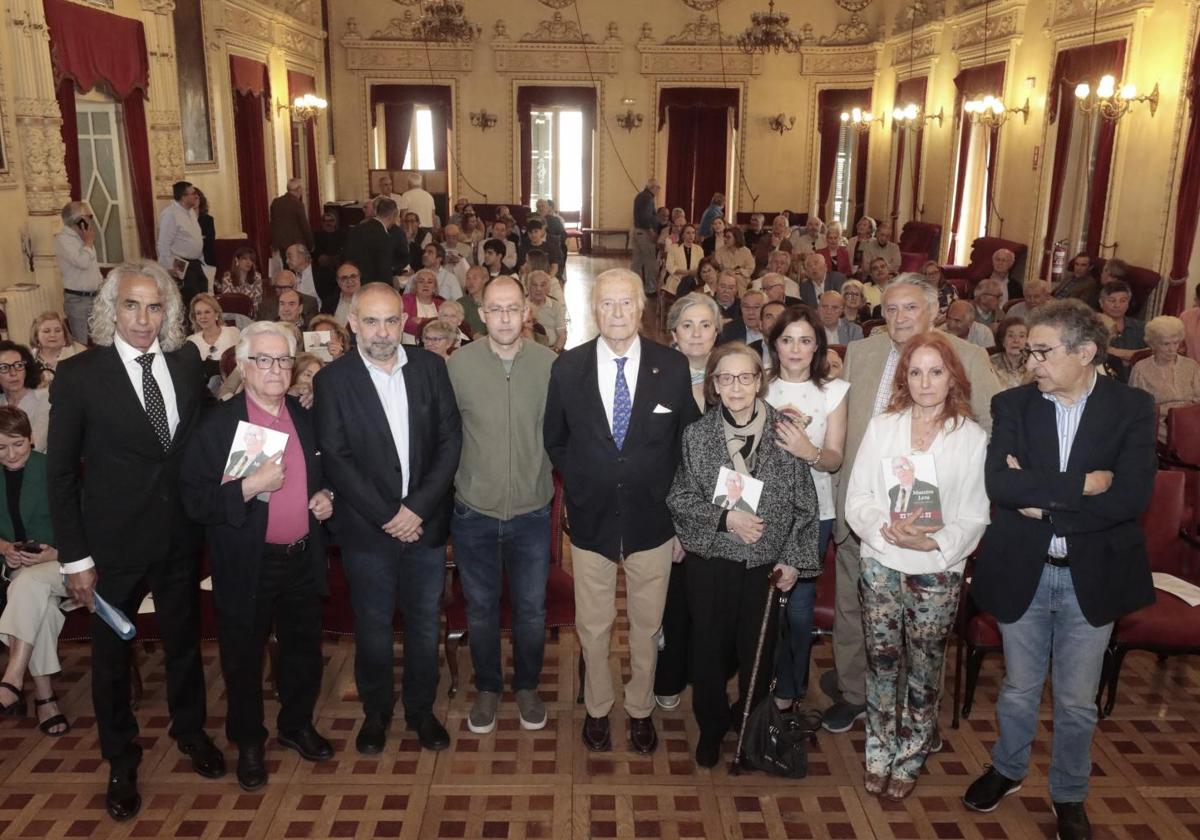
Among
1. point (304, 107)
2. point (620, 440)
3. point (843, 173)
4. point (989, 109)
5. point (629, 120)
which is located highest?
point (629, 120)

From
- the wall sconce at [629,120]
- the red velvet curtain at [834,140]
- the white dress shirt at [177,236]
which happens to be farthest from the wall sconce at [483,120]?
the white dress shirt at [177,236]

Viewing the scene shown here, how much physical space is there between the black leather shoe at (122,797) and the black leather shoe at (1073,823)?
3158mm

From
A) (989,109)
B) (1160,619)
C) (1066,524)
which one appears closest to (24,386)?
(1066,524)

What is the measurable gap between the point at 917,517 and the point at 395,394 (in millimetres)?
1808

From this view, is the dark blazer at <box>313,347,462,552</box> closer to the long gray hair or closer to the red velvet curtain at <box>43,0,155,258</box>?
the long gray hair

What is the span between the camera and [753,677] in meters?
→ 3.46

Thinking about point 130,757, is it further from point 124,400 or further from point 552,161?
point 552,161

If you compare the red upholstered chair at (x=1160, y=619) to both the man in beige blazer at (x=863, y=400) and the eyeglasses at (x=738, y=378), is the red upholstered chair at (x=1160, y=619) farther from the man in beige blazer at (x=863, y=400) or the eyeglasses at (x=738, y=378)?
the eyeglasses at (x=738, y=378)

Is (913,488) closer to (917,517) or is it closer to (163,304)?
(917,517)

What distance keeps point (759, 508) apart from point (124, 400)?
213cm

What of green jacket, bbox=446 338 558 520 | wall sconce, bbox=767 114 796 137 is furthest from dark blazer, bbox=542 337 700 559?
wall sconce, bbox=767 114 796 137

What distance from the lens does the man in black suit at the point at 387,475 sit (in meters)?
3.31

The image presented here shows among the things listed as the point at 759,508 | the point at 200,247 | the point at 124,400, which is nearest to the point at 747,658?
the point at 759,508

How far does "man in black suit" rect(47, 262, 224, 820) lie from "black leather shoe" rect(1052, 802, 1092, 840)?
122 inches
